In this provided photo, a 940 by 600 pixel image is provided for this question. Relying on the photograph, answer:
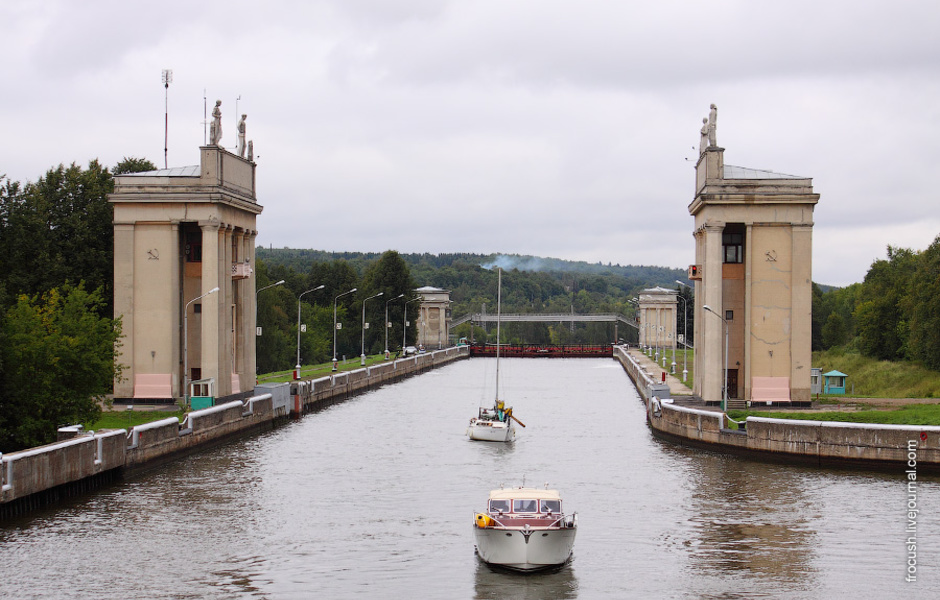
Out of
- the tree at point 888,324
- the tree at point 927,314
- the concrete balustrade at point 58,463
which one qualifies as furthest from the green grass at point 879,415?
the tree at point 888,324

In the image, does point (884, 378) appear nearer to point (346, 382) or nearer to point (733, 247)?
point (733, 247)

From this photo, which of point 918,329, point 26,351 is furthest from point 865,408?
point 26,351

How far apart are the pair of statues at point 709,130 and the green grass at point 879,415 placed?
51.2 ft

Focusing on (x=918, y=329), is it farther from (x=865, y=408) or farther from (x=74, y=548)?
(x=74, y=548)

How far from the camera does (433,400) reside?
262 ft

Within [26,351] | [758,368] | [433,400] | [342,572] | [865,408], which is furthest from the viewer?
[433,400]

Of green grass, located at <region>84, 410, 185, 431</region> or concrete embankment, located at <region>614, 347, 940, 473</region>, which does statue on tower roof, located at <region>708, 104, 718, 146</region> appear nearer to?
concrete embankment, located at <region>614, 347, 940, 473</region>

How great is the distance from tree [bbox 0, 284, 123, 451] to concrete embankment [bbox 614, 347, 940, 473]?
84.6 feet

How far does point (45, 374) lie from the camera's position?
40344 millimetres

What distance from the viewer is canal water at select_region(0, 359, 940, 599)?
2695 centimetres

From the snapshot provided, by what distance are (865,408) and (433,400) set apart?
34.1 metres

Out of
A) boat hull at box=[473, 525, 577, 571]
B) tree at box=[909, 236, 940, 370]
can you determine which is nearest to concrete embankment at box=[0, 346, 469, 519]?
boat hull at box=[473, 525, 577, 571]

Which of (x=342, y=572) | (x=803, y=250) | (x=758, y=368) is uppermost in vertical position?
(x=803, y=250)

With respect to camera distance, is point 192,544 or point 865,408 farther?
point 865,408
